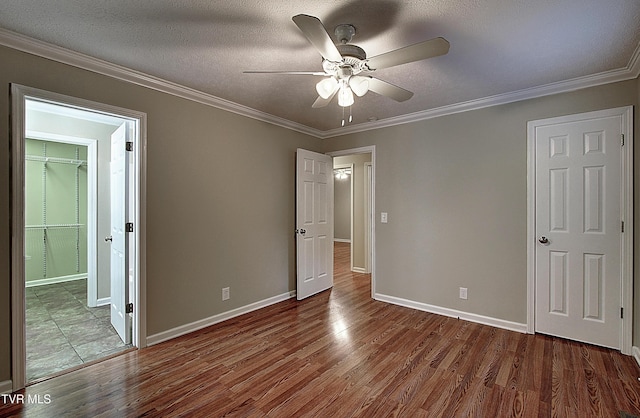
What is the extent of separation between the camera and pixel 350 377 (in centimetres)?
222

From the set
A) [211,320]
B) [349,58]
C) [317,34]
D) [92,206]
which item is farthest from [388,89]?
[92,206]

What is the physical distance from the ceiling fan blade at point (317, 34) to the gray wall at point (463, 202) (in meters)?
2.16

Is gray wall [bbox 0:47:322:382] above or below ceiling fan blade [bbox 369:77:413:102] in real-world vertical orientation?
below

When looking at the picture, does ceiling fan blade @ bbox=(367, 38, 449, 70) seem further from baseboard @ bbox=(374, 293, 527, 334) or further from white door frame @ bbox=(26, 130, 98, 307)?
white door frame @ bbox=(26, 130, 98, 307)

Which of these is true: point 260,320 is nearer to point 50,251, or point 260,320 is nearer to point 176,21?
point 176,21

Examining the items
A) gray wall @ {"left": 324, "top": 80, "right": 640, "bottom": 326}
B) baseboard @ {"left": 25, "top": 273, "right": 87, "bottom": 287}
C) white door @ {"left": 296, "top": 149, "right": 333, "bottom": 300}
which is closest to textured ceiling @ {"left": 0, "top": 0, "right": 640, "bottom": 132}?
gray wall @ {"left": 324, "top": 80, "right": 640, "bottom": 326}

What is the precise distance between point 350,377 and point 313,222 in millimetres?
2341

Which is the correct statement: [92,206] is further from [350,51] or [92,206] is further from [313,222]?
[350,51]

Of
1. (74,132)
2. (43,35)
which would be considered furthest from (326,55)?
(74,132)

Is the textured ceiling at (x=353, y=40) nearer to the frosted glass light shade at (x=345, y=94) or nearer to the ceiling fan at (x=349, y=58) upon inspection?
the ceiling fan at (x=349, y=58)

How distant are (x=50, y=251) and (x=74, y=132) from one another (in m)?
2.31

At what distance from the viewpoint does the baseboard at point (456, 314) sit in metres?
3.06

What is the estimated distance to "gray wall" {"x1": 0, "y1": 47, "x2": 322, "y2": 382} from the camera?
213cm

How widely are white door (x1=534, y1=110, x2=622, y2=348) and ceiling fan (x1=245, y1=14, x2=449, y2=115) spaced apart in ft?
5.74
